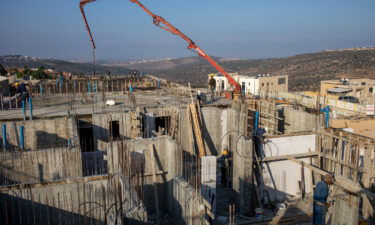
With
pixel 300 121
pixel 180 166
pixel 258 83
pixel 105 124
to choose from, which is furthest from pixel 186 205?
pixel 258 83

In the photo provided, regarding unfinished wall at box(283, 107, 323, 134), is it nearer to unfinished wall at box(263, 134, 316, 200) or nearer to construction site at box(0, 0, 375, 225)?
construction site at box(0, 0, 375, 225)

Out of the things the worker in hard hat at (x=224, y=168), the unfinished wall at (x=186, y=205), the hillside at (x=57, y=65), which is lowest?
the worker in hard hat at (x=224, y=168)

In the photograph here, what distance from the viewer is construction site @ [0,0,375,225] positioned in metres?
7.32

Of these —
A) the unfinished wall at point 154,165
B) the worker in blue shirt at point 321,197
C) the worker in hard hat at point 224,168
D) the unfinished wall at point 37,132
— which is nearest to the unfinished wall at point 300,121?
the worker in hard hat at point 224,168

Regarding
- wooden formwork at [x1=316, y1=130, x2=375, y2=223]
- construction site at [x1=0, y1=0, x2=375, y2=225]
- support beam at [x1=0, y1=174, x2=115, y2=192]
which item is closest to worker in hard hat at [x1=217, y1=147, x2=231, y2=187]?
construction site at [x1=0, y1=0, x2=375, y2=225]

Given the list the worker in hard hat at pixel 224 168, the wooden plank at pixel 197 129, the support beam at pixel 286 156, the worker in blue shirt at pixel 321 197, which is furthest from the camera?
the wooden plank at pixel 197 129

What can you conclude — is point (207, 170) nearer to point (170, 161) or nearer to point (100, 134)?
point (170, 161)

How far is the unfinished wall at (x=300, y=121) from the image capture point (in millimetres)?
12711

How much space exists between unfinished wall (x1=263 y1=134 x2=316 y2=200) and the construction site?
0.11 ft

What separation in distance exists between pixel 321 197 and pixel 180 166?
16.6ft

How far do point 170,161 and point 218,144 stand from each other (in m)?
5.01

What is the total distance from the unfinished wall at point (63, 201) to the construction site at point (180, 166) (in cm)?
2

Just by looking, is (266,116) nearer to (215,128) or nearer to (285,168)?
(215,128)

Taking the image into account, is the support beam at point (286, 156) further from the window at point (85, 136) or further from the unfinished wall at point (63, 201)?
the window at point (85, 136)
